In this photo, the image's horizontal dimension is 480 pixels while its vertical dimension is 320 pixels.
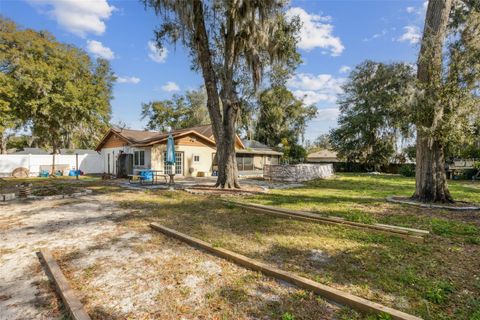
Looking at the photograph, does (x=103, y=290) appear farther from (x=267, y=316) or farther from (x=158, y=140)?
(x=158, y=140)

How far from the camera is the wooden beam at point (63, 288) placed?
2.31 metres

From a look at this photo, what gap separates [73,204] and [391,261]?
8599 millimetres

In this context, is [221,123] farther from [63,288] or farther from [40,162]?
[40,162]

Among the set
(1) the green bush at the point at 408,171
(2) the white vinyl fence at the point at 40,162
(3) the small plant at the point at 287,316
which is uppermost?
(2) the white vinyl fence at the point at 40,162

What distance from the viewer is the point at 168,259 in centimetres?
373

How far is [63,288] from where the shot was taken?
275 cm

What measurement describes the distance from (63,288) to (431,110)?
9338mm

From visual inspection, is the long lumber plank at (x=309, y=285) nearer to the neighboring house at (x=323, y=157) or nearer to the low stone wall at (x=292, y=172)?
the low stone wall at (x=292, y=172)

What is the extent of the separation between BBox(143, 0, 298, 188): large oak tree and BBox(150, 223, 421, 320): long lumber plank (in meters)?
7.41

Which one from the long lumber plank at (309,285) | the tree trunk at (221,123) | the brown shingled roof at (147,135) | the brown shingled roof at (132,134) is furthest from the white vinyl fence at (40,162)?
the long lumber plank at (309,285)

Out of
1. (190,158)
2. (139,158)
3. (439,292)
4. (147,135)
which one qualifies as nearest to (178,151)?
(190,158)

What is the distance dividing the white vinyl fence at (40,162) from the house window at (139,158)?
7.15 meters

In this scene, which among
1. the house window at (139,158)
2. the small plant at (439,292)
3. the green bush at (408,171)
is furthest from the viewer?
the green bush at (408,171)

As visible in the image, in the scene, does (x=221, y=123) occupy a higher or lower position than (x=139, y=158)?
higher
